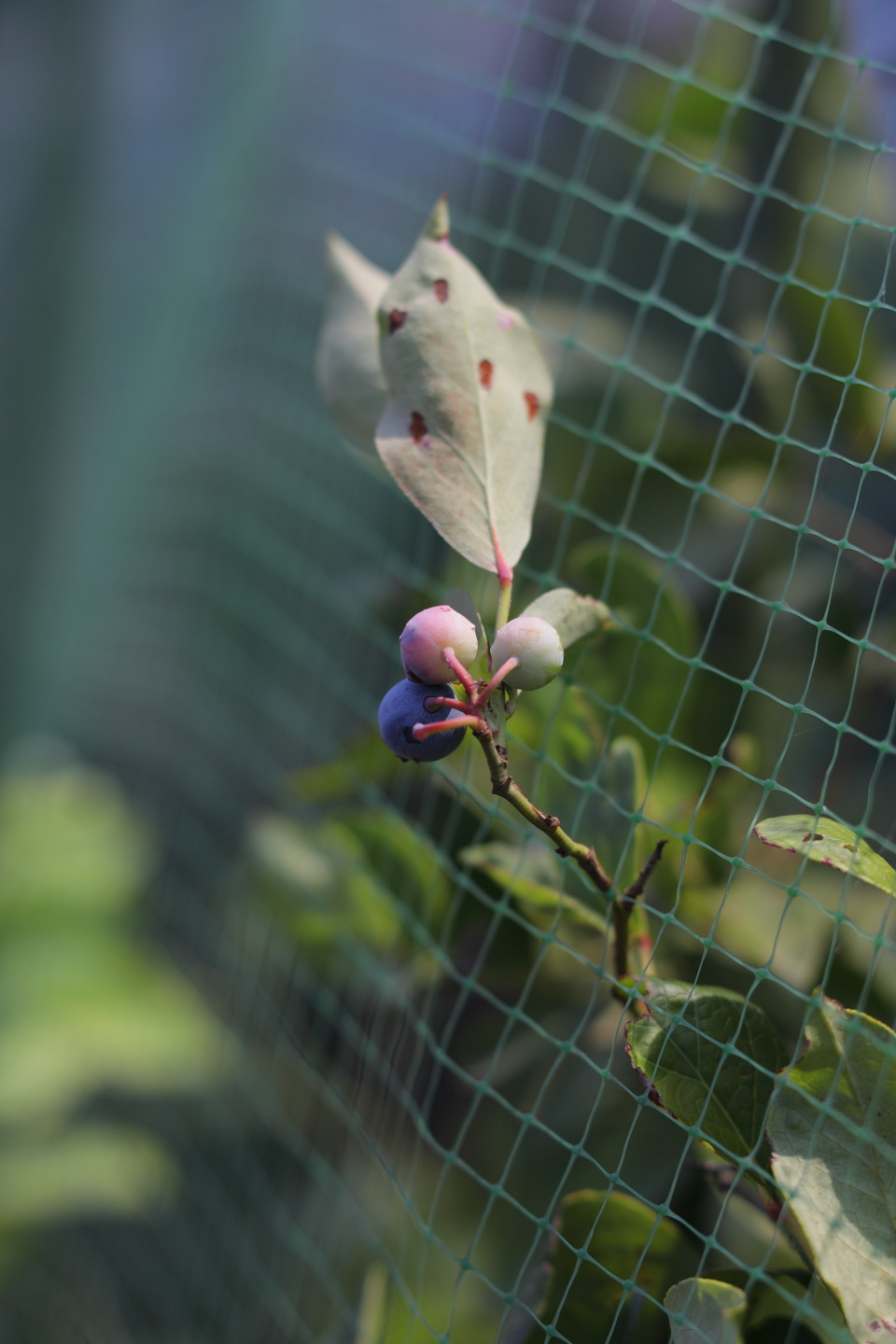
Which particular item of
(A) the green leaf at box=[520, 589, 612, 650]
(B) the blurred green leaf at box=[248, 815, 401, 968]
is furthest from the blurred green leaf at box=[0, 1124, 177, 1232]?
(A) the green leaf at box=[520, 589, 612, 650]

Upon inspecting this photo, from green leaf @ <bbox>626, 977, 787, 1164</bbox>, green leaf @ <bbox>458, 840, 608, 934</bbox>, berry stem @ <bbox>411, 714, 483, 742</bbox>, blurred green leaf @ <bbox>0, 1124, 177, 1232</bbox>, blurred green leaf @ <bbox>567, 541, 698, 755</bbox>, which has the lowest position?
blurred green leaf @ <bbox>0, 1124, 177, 1232</bbox>

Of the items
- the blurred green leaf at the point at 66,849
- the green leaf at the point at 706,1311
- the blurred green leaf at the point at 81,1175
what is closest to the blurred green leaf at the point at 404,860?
the green leaf at the point at 706,1311

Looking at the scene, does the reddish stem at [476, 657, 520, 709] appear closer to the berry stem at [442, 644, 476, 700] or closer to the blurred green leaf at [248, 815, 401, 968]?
the berry stem at [442, 644, 476, 700]

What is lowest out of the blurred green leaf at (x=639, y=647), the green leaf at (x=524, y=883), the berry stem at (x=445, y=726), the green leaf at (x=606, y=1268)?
the green leaf at (x=606, y=1268)

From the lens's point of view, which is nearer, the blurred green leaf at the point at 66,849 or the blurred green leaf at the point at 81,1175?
the blurred green leaf at the point at 81,1175

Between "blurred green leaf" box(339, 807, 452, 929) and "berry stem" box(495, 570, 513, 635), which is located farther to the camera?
"blurred green leaf" box(339, 807, 452, 929)

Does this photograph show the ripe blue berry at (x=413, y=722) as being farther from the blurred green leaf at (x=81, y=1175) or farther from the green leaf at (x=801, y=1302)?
the blurred green leaf at (x=81, y=1175)

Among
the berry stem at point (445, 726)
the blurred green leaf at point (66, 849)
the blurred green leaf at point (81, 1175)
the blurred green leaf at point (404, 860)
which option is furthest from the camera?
the blurred green leaf at point (66, 849)
